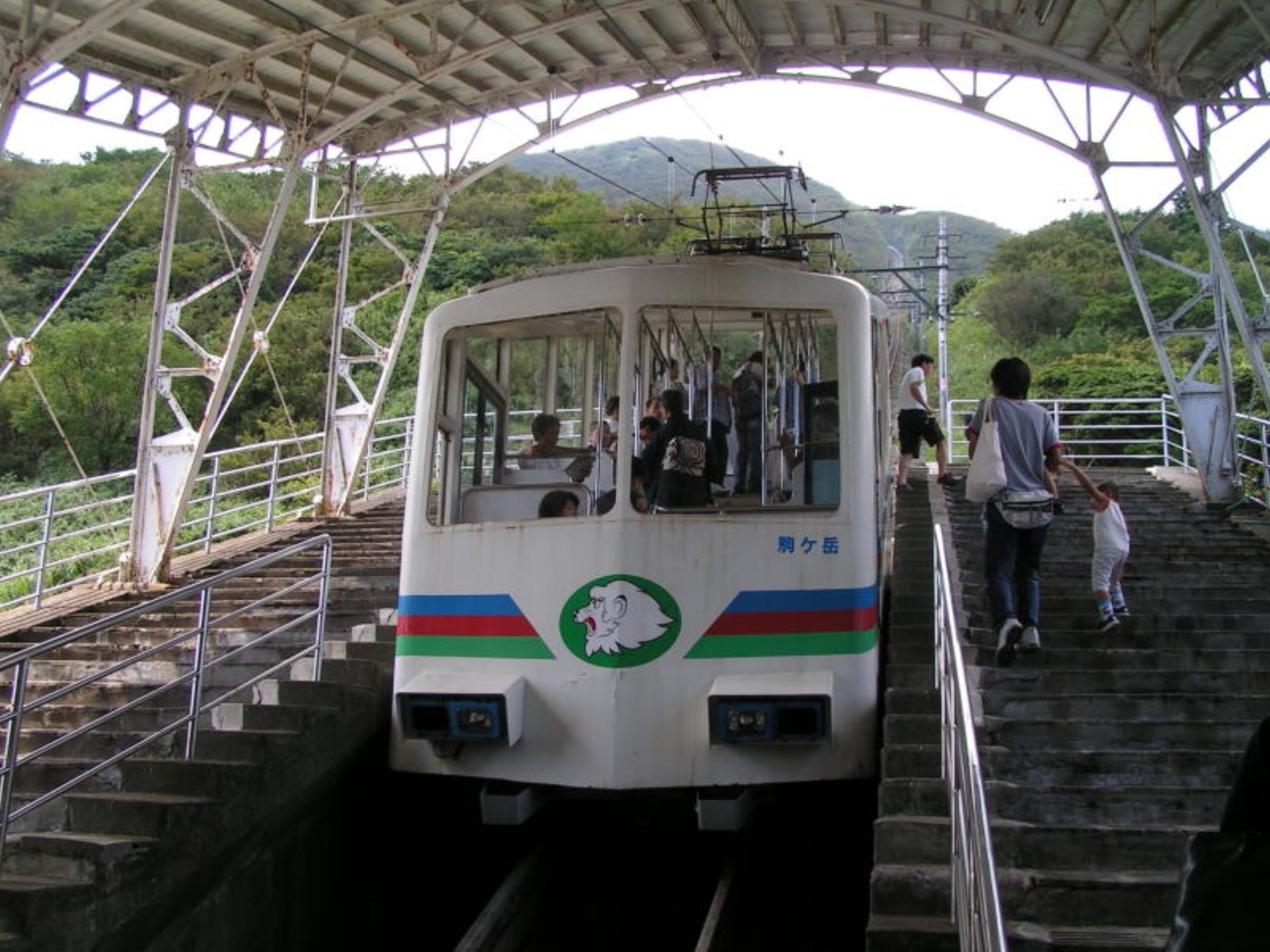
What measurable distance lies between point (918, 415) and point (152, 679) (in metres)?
7.05

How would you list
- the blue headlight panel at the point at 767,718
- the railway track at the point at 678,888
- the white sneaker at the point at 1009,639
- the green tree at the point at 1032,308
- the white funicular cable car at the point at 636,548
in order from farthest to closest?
the green tree at the point at 1032,308
the railway track at the point at 678,888
the white sneaker at the point at 1009,639
the white funicular cable car at the point at 636,548
the blue headlight panel at the point at 767,718

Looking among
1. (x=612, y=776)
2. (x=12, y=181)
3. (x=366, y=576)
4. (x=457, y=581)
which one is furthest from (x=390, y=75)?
(x=12, y=181)

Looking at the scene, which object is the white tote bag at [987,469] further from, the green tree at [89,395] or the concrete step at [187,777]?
the green tree at [89,395]

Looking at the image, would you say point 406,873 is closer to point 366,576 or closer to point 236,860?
point 236,860

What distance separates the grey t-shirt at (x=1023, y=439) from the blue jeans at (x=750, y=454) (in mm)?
1323

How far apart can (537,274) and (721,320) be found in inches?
43.6

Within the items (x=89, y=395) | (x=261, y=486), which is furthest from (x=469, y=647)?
(x=89, y=395)

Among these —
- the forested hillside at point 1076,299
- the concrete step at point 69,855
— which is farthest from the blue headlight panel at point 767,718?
the forested hillside at point 1076,299

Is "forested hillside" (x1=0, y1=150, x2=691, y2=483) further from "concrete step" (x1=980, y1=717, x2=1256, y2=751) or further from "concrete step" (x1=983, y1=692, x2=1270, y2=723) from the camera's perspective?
"concrete step" (x1=980, y1=717, x2=1256, y2=751)

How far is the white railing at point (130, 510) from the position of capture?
12383 mm

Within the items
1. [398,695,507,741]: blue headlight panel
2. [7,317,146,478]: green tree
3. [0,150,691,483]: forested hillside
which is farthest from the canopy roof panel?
[7,317,146,478]: green tree

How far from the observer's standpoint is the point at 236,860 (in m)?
6.60

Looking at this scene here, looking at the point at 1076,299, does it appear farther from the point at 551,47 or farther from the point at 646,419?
the point at 646,419

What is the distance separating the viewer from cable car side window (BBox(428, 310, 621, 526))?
7410mm
